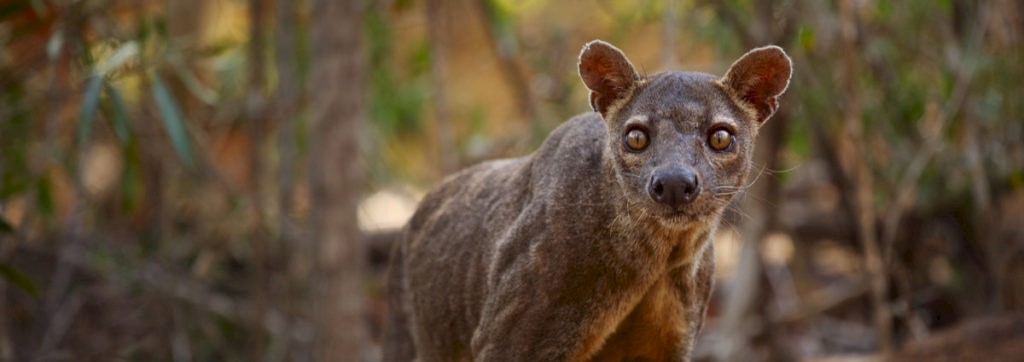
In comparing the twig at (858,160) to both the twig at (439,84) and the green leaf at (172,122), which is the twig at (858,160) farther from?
the green leaf at (172,122)

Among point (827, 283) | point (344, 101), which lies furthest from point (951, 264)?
point (344, 101)

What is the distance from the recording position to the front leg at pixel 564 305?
377cm

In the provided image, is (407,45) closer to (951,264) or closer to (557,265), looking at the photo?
(951,264)

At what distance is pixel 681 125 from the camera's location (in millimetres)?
3633

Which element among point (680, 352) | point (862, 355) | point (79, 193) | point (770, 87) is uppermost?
point (79, 193)

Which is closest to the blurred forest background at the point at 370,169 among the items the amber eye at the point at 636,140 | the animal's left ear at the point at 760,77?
the animal's left ear at the point at 760,77

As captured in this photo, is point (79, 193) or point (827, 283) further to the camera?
point (827, 283)

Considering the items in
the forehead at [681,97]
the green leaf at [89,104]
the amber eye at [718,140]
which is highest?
the green leaf at [89,104]

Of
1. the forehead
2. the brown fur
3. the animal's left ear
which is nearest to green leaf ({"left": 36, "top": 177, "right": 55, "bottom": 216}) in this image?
the brown fur

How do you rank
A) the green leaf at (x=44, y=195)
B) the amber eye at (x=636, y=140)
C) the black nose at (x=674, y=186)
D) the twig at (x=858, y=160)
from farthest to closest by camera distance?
the twig at (x=858, y=160) → the green leaf at (x=44, y=195) → the amber eye at (x=636, y=140) → the black nose at (x=674, y=186)

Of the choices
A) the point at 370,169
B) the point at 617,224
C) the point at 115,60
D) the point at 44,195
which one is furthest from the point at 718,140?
the point at 370,169

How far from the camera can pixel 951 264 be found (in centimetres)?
931

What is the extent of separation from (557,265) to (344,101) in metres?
2.76

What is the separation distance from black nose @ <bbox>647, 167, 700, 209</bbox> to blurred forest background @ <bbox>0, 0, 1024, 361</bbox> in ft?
7.94
